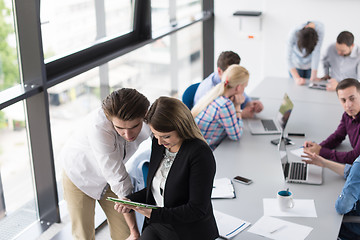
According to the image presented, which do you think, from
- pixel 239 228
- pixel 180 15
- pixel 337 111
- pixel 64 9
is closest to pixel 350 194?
pixel 239 228

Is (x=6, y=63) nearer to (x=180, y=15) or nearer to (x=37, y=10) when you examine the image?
(x=37, y=10)

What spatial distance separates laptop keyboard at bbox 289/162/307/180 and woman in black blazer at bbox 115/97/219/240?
3.27ft

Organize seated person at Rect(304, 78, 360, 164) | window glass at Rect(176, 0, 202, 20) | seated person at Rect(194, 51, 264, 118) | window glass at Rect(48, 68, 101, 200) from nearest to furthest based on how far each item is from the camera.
Answer: seated person at Rect(304, 78, 360, 164) → seated person at Rect(194, 51, 264, 118) → window glass at Rect(48, 68, 101, 200) → window glass at Rect(176, 0, 202, 20)

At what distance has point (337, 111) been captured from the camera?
438 cm

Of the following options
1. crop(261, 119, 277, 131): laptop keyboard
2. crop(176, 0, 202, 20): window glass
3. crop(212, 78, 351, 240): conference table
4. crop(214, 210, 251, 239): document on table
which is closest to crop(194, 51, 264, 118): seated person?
crop(212, 78, 351, 240): conference table

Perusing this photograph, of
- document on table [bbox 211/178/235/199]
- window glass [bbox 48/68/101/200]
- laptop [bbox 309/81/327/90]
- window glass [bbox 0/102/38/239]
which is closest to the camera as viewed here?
document on table [bbox 211/178/235/199]

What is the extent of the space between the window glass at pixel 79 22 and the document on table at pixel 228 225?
6.41 ft

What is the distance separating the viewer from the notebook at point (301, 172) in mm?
3088

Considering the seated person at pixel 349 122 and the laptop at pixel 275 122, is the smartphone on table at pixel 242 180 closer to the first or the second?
the seated person at pixel 349 122

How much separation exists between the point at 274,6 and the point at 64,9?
145 inches

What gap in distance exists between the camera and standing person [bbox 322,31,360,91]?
4.77 m

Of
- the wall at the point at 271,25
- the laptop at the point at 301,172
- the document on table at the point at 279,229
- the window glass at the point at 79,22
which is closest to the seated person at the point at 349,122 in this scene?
the laptop at the point at 301,172

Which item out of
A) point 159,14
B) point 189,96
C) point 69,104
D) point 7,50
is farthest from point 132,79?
point 7,50

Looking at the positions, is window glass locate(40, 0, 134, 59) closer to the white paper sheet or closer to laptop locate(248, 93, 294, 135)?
laptop locate(248, 93, 294, 135)
